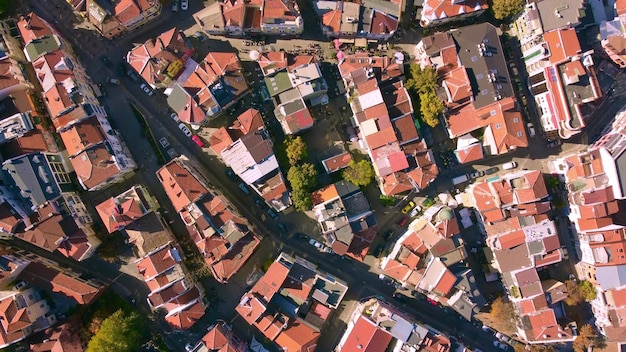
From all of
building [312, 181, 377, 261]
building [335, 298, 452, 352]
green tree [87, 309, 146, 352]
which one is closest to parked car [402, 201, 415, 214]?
building [312, 181, 377, 261]

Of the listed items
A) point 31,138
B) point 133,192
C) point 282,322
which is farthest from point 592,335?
point 31,138

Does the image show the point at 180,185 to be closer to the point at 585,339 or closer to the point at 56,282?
the point at 56,282

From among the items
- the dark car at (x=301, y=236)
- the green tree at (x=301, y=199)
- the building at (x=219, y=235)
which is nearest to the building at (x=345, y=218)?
the green tree at (x=301, y=199)

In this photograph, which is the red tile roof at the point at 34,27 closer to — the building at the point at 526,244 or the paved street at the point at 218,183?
the paved street at the point at 218,183

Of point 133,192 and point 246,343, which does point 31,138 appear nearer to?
point 133,192

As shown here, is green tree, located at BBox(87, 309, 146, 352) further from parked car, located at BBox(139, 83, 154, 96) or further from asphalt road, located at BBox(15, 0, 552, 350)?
parked car, located at BBox(139, 83, 154, 96)
